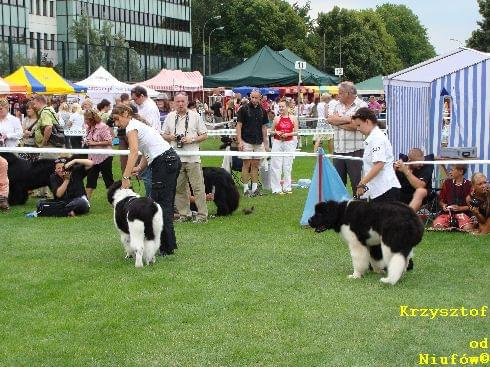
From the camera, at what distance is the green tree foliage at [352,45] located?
3280 inches

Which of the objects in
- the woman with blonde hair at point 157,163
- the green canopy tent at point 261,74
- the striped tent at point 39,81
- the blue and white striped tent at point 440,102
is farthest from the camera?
the green canopy tent at point 261,74

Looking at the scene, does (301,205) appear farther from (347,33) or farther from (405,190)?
(347,33)

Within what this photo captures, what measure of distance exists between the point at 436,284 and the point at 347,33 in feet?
268

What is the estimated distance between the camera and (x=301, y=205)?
14.1m

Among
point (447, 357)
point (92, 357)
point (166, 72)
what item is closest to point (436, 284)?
point (447, 357)

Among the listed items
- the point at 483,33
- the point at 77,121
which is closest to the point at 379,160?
the point at 77,121

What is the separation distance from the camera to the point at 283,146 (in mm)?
15797

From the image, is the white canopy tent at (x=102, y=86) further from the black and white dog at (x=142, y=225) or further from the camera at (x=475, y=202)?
the black and white dog at (x=142, y=225)

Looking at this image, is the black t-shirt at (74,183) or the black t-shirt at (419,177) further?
the black t-shirt at (74,183)

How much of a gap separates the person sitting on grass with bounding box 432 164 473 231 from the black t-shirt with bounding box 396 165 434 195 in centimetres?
24

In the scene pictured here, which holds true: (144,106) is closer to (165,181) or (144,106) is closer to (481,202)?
(165,181)

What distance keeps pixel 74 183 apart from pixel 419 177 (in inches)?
224

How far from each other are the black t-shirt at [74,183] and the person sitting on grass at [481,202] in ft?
20.9

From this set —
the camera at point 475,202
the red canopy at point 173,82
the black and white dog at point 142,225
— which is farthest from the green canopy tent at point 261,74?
the black and white dog at point 142,225
